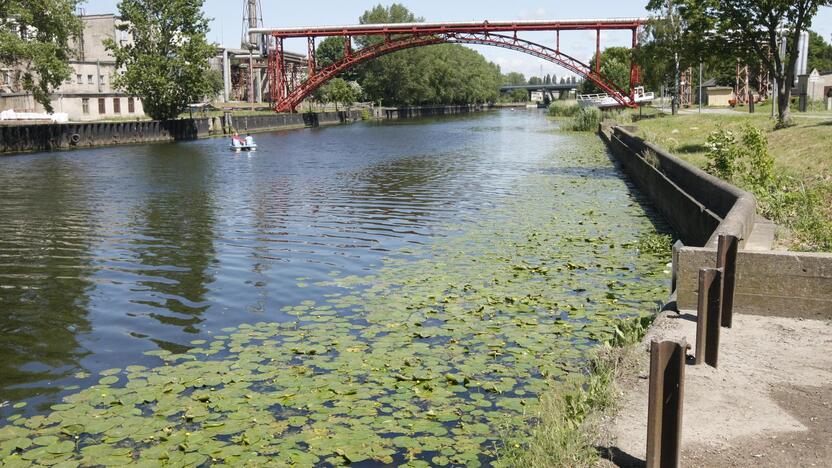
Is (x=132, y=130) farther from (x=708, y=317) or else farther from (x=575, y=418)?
(x=575, y=418)

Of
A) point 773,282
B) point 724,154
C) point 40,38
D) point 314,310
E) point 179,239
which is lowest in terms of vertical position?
point 314,310

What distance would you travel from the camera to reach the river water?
24.7ft

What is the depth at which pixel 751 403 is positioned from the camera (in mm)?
6535

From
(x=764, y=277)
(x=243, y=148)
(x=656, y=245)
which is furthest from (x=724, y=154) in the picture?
(x=243, y=148)

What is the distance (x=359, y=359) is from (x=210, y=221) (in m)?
13.2

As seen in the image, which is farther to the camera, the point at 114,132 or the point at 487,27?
the point at 487,27

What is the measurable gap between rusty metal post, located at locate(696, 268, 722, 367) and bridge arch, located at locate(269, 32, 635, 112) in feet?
277

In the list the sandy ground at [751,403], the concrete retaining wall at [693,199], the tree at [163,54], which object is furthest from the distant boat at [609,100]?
the sandy ground at [751,403]

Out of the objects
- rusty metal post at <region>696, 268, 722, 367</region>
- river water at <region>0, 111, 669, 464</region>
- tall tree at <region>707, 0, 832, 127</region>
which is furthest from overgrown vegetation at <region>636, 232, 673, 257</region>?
tall tree at <region>707, 0, 832, 127</region>

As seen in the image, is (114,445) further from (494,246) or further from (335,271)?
(494,246)

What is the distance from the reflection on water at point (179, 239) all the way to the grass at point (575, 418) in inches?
192

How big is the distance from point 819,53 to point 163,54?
105 metres

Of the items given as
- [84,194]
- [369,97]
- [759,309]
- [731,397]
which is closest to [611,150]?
[84,194]

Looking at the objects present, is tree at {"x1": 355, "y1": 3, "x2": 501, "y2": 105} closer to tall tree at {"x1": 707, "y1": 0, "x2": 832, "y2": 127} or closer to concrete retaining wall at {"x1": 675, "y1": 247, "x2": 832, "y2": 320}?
tall tree at {"x1": 707, "y1": 0, "x2": 832, "y2": 127}
